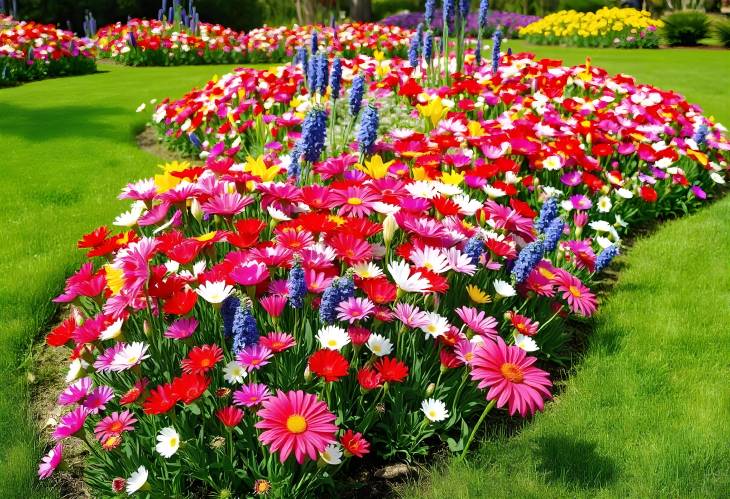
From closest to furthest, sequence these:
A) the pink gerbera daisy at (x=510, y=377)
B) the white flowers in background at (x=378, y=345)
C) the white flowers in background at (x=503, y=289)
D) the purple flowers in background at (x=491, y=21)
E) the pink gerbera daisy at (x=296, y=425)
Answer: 1. the pink gerbera daisy at (x=296, y=425)
2. the pink gerbera daisy at (x=510, y=377)
3. the white flowers in background at (x=378, y=345)
4. the white flowers in background at (x=503, y=289)
5. the purple flowers in background at (x=491, y=21)

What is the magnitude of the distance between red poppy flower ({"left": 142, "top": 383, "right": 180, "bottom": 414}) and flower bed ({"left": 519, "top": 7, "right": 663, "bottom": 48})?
16095 millimetres

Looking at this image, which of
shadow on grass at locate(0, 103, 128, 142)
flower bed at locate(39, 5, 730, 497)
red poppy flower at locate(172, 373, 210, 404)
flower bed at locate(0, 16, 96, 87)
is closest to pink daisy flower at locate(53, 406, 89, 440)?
flower bed at locate(39, 5, 730, 497)

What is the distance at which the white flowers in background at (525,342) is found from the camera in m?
2.36

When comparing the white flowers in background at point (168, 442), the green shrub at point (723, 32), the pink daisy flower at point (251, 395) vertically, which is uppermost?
the green shrub at point (723, 32)

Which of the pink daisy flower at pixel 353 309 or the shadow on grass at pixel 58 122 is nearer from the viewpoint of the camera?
the pink daisy flower at pixel 353 309

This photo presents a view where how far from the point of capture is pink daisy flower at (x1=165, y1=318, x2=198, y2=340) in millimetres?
2004

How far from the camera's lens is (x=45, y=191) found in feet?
16.4

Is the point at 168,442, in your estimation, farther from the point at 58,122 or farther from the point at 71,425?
the point at 58,122

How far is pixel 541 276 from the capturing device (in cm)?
266

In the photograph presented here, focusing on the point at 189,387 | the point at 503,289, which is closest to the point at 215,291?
the point at 189,387

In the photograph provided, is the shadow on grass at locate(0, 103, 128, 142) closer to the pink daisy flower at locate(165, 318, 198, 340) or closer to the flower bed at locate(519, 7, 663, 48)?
the pink daisy flower at locate(165, 318, 198, 340)

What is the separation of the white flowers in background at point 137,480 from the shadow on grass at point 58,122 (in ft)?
18.1

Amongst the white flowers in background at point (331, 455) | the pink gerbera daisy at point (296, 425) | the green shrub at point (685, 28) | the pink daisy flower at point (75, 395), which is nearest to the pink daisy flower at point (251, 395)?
the pink gerbera daisy at point (296, 425)

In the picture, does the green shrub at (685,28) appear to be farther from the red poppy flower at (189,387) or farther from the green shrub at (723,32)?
the red poppy flower at (189,387)
